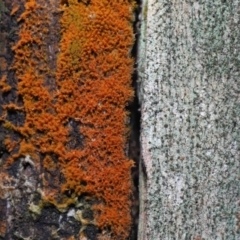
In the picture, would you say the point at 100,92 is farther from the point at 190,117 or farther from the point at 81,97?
the point at 190,117

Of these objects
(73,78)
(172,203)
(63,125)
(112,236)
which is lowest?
(112,236)

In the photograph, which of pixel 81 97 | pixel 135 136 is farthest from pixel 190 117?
pixel 81 97

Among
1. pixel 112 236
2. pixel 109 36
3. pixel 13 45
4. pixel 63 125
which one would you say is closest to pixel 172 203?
pixel 112 236

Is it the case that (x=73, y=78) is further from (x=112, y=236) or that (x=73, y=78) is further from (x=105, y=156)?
(x=112, y=236)
